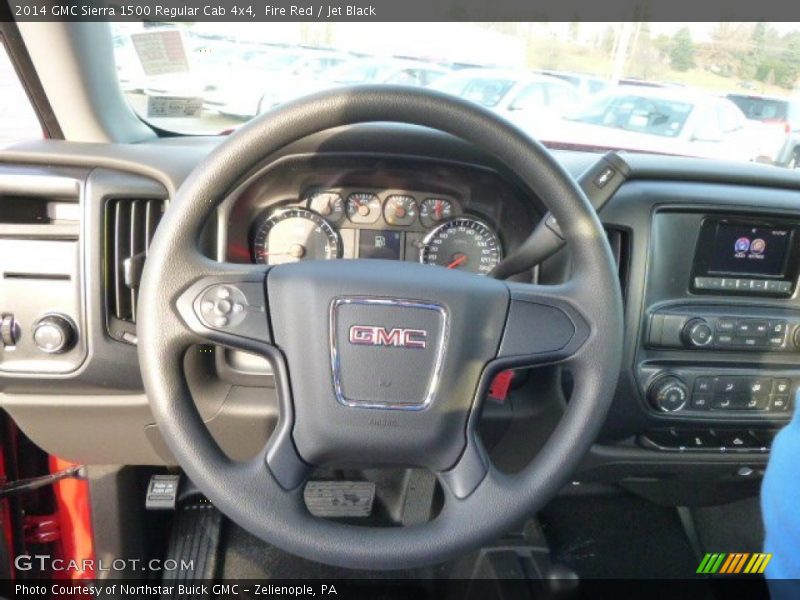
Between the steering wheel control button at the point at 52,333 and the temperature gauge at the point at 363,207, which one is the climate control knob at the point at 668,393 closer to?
the temperature gauge at the point at 363,207

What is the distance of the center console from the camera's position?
158cm

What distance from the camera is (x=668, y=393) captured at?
159cm

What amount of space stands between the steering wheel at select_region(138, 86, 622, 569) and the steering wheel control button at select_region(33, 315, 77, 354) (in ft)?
1.34

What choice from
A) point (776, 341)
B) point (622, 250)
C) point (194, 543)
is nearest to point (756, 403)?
point (776, 341)

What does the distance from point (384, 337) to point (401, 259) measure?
1.39ft

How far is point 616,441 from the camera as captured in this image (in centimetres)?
171

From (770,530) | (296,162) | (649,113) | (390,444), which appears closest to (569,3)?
(649,113)

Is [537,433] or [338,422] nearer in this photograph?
[338,422]

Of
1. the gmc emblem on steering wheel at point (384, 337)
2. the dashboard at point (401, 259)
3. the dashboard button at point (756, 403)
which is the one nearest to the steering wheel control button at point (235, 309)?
the gmc emblem on steering wheel at point (384, 337)

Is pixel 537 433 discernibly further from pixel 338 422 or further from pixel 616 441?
pixel 338 422

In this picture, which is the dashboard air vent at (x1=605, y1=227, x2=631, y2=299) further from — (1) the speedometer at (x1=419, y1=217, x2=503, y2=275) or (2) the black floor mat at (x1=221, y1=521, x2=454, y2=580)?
(2) the black floor mat at (x1=221, y1=521, x2=454, y2=580)

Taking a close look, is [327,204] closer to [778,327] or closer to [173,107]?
[173,107]

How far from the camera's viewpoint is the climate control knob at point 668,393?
5.22 feet

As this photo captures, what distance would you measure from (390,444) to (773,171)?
1129 mm
